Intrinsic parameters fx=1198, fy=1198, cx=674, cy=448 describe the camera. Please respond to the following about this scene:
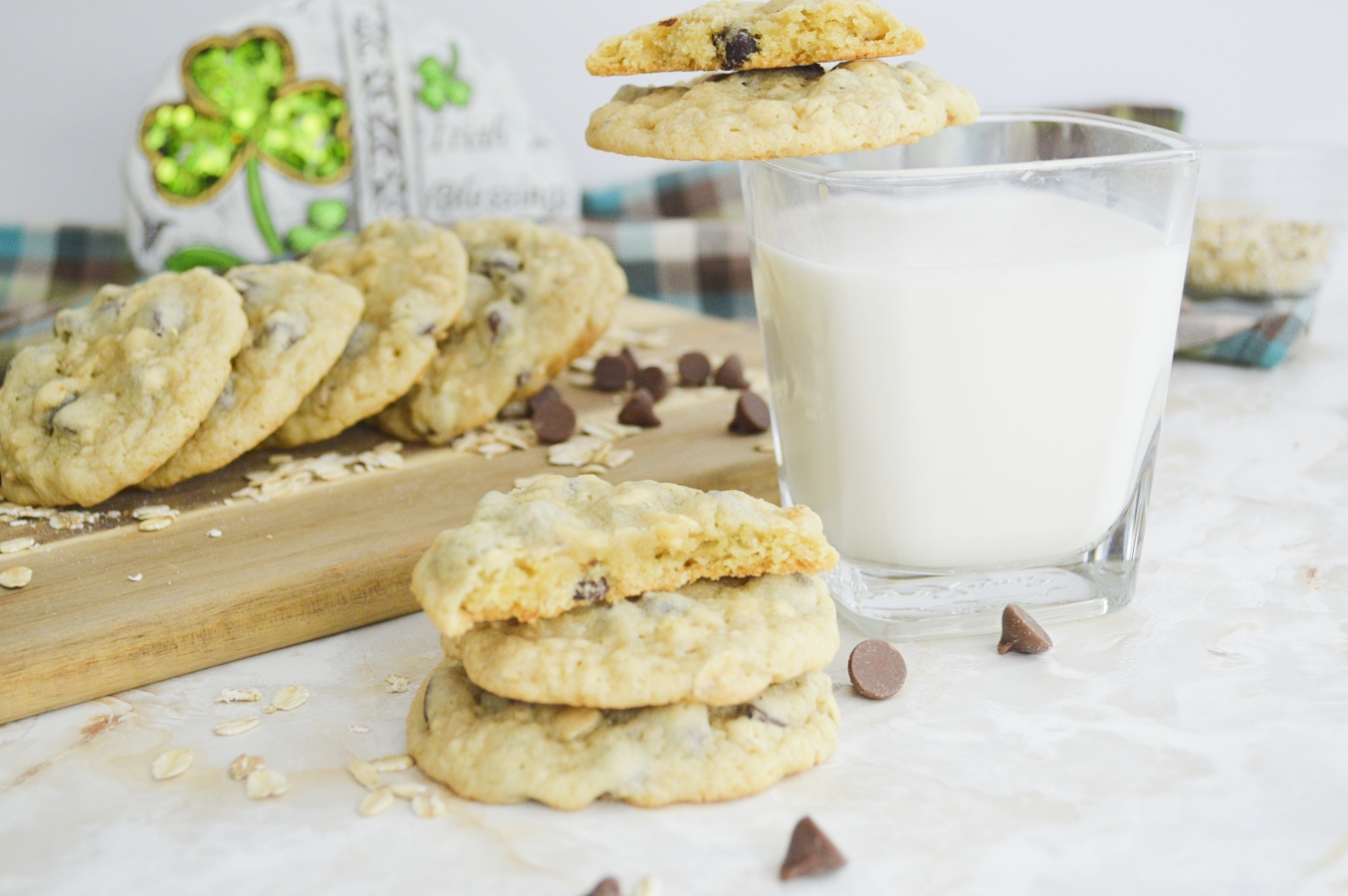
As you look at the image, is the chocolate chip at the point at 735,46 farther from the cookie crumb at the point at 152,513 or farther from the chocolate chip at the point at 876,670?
the cookie crumb at the point at 152,513

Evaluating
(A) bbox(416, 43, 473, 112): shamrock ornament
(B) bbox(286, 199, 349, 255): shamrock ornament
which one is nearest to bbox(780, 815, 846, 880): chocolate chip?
(B) bbox(286, 199, 349, 255): shamrock ornament

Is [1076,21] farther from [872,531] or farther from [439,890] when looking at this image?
[439,890]

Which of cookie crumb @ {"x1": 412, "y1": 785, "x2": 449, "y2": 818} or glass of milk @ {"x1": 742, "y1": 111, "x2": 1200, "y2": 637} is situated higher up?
glass of milk @ {"x1": 742, "y1": 111, "x2": 1200, "y2": 637}

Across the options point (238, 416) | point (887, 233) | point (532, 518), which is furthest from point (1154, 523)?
point (238, 416)

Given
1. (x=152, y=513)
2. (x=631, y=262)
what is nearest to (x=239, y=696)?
(x=152, y=513)

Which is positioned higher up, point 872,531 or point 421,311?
point 421,311

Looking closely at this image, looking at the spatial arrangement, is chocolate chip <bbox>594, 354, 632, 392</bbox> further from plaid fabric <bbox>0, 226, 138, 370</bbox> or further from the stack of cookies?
plaid fabric <bbox>0, 226, 138, 370</bbox>

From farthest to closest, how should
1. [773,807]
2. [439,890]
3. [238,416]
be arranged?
[238,416] → [773,807] → [439,890]

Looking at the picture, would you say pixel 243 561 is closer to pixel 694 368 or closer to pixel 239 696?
pixel 239 696
